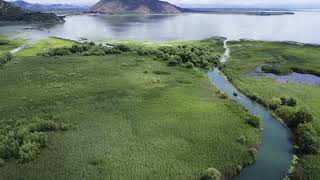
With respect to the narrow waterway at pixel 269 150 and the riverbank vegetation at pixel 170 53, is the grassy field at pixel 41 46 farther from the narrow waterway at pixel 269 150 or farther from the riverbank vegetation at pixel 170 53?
the narrow waterway at pixel 269 150

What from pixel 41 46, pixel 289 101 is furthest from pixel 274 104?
pixel 41 46

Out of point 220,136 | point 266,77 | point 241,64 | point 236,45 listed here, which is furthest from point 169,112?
point 236,45

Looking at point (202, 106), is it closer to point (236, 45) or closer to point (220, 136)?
point (220, 136)

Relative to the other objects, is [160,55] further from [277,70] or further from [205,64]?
[277,70]

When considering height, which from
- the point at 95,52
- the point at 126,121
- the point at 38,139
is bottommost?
the point at 126,121

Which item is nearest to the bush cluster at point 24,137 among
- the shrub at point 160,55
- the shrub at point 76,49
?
the shrub at point 160,55
